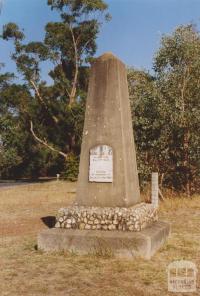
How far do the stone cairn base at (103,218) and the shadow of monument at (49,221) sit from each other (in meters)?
3.52

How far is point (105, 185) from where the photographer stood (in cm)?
952

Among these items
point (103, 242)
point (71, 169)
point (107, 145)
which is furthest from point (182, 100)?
point (71, 169)

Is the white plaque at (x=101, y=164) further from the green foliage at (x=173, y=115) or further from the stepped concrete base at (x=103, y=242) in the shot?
the green foliage at (x=173, y=115)

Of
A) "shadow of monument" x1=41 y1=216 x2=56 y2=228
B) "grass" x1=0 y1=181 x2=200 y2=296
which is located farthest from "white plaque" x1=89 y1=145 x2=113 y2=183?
"shadow of monument" x1=41 y1=216 x2=56 y2=228

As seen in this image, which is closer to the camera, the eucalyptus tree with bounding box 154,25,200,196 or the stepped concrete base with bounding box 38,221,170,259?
the stepped concrete base with bounding box 38,221,170,259

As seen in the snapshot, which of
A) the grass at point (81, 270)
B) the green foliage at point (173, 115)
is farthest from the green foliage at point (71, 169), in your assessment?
the grass at point (81, 270)

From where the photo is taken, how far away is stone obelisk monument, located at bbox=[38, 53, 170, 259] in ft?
29.1

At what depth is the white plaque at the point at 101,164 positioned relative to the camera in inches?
373

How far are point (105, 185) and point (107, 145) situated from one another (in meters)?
0.84

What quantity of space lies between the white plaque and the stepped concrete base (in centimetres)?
118

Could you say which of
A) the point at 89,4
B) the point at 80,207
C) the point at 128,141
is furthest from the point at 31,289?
the point at 89,4

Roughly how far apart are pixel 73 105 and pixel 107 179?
3311cm

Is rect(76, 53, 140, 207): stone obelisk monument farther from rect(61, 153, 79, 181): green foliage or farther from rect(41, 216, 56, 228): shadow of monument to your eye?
rect(61, 153, 79, 181): green foliage

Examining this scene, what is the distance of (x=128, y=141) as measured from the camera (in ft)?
32.3
